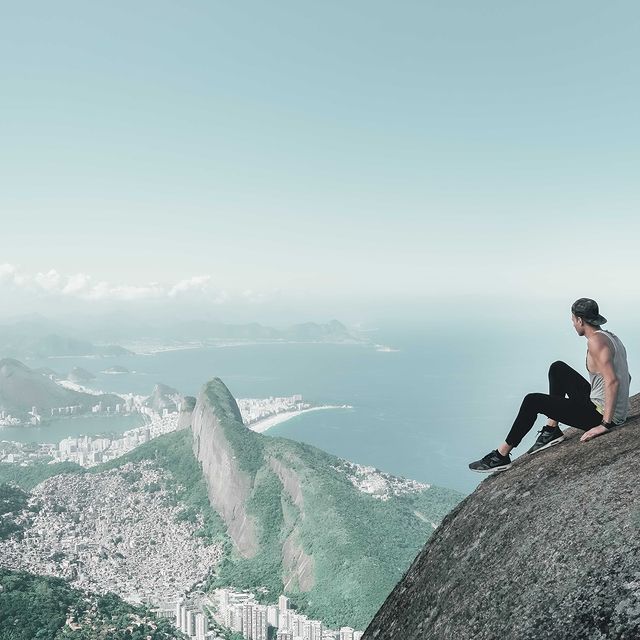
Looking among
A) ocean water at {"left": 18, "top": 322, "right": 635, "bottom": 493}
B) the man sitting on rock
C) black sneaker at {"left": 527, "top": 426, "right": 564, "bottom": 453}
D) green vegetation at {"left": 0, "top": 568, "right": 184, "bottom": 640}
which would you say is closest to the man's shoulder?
the man sitting on rock

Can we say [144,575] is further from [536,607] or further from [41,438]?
[41,438]

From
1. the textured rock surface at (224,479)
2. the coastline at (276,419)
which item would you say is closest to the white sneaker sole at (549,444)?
the textured rock surface at (224,479)

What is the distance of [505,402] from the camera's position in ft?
456

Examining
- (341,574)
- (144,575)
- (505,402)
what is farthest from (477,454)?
(144,575)

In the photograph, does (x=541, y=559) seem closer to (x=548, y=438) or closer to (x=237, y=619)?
(x=548, y=438)

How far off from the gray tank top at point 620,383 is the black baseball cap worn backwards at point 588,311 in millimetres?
121

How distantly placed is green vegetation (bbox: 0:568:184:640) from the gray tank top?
108ft

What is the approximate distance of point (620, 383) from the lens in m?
5.36

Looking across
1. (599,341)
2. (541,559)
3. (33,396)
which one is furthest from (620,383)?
(33,396)

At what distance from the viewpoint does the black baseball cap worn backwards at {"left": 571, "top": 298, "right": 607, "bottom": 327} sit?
5.52 metres

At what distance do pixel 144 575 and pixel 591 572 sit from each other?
165ft

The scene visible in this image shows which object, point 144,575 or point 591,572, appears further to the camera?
point 144,575

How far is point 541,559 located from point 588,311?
9.14ft

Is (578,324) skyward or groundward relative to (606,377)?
skyward
